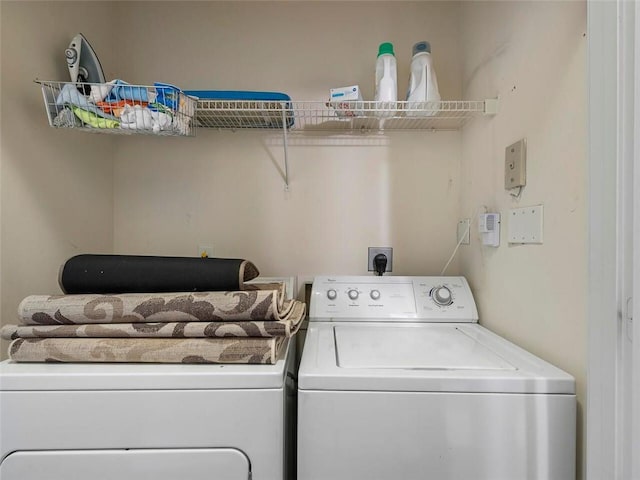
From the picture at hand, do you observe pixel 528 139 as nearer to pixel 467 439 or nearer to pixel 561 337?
pixel 561 337

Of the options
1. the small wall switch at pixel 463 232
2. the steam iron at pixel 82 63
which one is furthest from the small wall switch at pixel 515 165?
the steam iron at pixel 82 63

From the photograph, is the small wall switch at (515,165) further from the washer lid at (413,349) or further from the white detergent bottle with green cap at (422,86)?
the washer lid at (413,349)

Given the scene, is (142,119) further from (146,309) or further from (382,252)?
(382,252)

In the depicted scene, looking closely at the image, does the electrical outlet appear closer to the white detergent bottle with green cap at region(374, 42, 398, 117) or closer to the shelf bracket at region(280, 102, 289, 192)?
the shelf bracket at region(280, 102, 289, 192)

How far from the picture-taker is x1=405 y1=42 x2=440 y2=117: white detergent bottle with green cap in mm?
1196

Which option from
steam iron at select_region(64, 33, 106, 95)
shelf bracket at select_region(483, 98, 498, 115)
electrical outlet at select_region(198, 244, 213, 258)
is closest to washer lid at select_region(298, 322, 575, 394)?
electrical outlet at select_region(198, 244, 213, 258)

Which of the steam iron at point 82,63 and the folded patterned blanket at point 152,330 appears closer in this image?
the folded patterned blanket at point 152,330

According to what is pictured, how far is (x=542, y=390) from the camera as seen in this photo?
691 mm

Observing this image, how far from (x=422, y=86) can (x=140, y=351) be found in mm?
1260

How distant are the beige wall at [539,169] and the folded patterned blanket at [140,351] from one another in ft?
2.39

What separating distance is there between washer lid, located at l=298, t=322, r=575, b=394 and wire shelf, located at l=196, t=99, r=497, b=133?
82cm

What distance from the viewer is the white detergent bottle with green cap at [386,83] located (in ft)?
3.89

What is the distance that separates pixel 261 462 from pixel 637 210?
86 cm

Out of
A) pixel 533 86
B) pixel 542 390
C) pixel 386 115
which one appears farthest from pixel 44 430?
pixel 533 86
